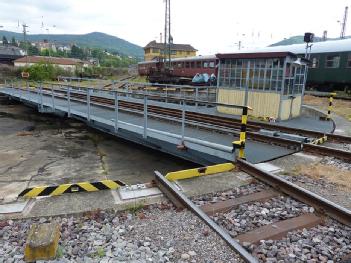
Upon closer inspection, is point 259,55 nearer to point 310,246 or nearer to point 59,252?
point 310,246

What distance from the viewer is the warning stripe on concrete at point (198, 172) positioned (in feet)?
17.8

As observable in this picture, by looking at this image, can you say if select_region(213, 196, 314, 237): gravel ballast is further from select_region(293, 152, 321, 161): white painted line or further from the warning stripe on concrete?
select_region(293, 152, 321, 161): white painted line

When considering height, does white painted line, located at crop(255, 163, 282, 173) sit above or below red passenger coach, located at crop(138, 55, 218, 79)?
below

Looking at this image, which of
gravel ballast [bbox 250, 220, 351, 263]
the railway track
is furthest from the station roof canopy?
gravel ballast [bbox 250, 220, 351, 263]

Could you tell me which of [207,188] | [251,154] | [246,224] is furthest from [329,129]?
[246,224]

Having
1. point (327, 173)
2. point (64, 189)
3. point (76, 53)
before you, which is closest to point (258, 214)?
point (327, 173)

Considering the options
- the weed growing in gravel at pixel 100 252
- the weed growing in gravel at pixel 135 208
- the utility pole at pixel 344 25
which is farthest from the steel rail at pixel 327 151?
the utility pole at pixel 344 25

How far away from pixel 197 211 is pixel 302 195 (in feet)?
5.99

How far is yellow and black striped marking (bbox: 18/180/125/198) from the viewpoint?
4699 mm

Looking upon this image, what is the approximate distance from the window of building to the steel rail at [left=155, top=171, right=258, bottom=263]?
21.3 metres

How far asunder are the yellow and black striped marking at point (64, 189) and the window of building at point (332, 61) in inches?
859

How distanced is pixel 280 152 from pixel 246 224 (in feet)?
12.6

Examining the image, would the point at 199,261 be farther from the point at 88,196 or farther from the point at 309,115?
the point at 309,115

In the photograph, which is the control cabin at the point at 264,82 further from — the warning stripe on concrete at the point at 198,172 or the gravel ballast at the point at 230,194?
the gravel ballast at the point at 230,194
